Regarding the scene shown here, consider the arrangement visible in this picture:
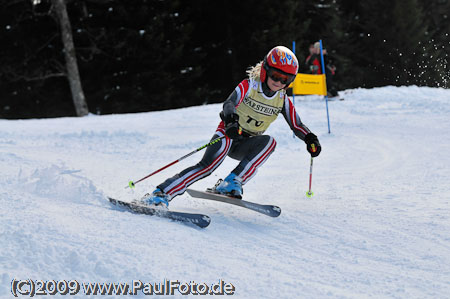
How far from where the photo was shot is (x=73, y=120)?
10.1 m

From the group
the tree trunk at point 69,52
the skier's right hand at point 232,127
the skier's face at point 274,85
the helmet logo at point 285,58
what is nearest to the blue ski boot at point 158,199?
the skier's right hand at point 232,127

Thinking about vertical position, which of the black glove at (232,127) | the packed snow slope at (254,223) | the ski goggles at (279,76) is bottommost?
the packed snow slope at (254,223)

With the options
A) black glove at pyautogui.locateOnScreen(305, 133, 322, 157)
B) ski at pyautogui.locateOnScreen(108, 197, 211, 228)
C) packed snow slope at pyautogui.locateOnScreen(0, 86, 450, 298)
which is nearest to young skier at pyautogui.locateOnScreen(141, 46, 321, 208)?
black glove at pyautogui.locateOnScreen(305, 133, 322, 157)

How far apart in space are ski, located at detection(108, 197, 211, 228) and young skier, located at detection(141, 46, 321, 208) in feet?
0.37

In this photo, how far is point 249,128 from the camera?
4.28m

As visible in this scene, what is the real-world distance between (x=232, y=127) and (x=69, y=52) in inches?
527

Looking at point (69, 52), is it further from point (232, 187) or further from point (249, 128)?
point (232, 187)

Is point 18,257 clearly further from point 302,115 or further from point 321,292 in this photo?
point 302,115

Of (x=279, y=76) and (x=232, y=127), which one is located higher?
(x=279, y=76)

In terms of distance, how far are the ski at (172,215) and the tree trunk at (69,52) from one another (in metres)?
12.9

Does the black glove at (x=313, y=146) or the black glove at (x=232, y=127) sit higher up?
the black glove at (x=232, y=127)

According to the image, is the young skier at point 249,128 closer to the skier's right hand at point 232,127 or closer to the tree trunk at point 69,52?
the skier's right hand at point 232,127

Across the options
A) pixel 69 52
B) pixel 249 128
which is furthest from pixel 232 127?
pixel 69 52

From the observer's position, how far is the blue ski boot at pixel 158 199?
375 cm
